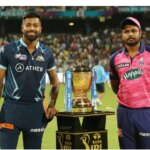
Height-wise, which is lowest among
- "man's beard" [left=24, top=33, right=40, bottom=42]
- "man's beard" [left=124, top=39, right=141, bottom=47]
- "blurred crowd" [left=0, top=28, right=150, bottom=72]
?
"man's beard" [left=124, top=39, right=141, bottom=47]

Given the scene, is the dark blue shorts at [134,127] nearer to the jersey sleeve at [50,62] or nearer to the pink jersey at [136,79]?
the pink jersey at [136,79]

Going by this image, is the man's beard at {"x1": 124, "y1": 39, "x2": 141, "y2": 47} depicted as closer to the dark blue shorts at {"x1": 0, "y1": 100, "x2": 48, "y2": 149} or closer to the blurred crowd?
the dark blue shorts at {"x1": 0, "y1": 100, "x2": 48, "y2": 149}

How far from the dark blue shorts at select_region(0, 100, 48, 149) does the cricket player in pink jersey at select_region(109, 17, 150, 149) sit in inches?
34.7

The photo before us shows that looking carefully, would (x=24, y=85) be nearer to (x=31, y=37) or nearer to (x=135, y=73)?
(x=31, y=37)

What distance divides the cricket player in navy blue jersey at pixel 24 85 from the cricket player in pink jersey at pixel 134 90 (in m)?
0.86

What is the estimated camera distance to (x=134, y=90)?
234 inches

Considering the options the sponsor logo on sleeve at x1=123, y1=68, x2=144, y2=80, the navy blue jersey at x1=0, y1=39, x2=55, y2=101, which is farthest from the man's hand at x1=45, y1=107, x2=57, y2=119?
the sponsor logo on sleeve at x1=123, y1=68, x2=144, y2=80

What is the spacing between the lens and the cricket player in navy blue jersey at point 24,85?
19.5 feet

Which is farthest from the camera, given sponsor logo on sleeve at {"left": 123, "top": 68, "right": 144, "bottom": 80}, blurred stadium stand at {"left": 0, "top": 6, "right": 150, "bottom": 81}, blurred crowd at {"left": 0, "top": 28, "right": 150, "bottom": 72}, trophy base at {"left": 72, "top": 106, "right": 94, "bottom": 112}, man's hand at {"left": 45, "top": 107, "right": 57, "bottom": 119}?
blurred crowd at {"left": 0, "top": 28, "right": 150, "bottom": 72}

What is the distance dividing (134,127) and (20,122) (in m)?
1.20

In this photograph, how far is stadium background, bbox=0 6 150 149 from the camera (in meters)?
41.8

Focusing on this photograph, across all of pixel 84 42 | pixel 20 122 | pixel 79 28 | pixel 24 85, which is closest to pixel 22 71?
pixel 24 85

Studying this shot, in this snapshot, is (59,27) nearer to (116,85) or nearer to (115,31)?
(115,31)
